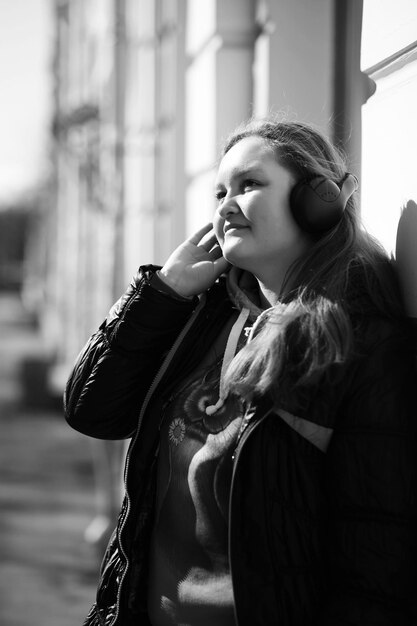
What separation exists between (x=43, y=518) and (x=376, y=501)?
17.7 feet

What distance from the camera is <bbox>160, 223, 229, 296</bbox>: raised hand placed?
216 centimetres

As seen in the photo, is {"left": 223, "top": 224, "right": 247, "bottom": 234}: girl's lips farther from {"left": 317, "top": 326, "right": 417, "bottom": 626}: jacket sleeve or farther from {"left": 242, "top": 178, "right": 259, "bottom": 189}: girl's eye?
{"left": 317, "top": 326, "right": 417, "bottom": 626}: jacket sleeve

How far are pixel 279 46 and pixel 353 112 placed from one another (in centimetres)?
67

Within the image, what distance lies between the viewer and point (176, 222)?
4180 millimetres

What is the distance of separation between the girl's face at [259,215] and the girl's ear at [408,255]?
231 mm

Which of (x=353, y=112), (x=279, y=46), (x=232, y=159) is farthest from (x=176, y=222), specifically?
(x=232, y=159)

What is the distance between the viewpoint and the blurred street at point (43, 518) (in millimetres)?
4840

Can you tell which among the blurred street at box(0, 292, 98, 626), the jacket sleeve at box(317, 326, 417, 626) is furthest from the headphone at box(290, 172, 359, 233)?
the blurred street at box(0, 292, 98, 626)

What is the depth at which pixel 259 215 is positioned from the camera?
6.26ft

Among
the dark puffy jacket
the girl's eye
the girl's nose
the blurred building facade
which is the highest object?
the blurred building facade

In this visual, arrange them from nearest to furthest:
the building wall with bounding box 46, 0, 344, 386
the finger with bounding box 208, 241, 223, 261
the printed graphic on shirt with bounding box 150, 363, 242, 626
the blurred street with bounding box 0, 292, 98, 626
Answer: the printed graphic on shirt with bounding box 150, 363, 242, 626, the finger with bounding box 208, 241, 223, 261, the building wall with bounding box 46, 0, 344, 386, the blurred street with bounding box 0, 292, 98, 626

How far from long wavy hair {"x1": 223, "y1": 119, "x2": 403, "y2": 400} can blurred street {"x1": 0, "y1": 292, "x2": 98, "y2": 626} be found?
332 cm

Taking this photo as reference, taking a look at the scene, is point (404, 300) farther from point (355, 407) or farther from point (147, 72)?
point (147, 72)

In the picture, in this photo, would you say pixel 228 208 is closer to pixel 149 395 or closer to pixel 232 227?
pixel 232 227
